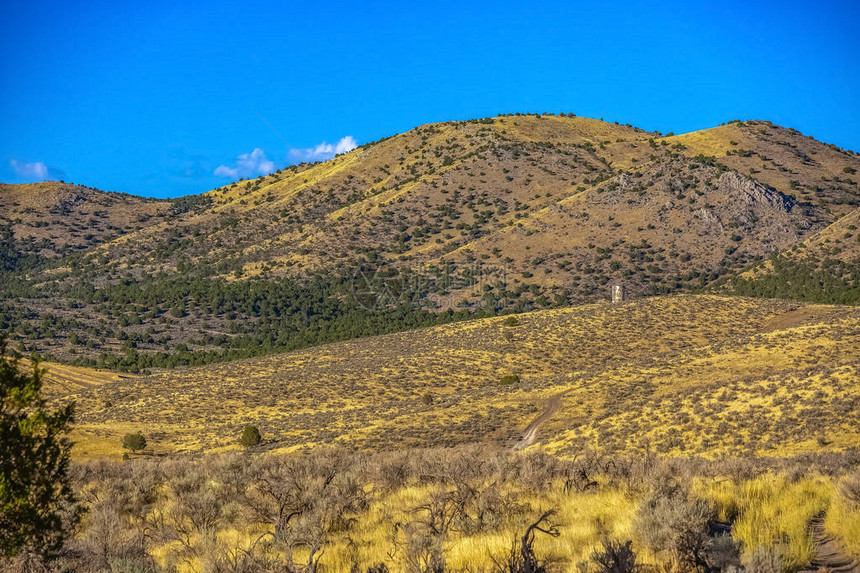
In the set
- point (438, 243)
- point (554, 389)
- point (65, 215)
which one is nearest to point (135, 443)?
point (554, 389)

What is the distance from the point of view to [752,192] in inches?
3939

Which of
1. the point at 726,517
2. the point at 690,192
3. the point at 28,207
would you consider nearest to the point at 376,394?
the point at 726,517

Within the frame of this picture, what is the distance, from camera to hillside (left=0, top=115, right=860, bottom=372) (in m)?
87.5

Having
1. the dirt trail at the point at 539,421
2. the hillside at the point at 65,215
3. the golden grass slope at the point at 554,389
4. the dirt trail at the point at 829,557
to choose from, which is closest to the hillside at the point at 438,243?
the hillside at the point at 65,215

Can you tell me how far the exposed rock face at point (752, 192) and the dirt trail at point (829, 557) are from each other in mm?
98780

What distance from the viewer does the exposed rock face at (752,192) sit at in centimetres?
9912

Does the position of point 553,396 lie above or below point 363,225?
below

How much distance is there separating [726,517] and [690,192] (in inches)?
3863

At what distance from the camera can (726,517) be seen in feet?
34.9

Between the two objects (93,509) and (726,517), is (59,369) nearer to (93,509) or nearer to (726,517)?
(93,509)

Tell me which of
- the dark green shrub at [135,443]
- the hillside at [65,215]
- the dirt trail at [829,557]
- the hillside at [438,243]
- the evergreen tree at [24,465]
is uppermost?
the hillside at [65,215]

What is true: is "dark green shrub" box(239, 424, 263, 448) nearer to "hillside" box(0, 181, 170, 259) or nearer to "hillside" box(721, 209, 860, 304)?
"hillside" box(721, 209, 860, 304)

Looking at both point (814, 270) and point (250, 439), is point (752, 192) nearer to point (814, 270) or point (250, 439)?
point (814, 270)

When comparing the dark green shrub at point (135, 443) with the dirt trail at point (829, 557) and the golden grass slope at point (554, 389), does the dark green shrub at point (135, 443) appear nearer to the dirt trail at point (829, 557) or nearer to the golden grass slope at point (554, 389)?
the golden grass slope at point (554, 389)
